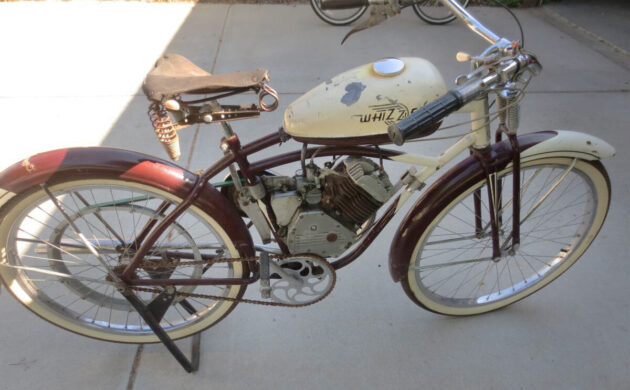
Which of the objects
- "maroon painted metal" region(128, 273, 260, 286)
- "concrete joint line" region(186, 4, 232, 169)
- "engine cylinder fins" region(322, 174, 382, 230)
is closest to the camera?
"engine cylinder fins" region(322, 174, 382, 230)

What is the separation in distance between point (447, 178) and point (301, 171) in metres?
0.48

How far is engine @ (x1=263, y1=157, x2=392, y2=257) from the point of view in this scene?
1.29 m

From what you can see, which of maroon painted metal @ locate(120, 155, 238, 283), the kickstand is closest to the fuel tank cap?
maroon painted metal @ locate(120, 155, 238, 283)

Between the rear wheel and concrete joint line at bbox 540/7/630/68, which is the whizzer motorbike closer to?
the rear wheel

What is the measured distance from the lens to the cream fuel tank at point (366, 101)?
1.10 meters

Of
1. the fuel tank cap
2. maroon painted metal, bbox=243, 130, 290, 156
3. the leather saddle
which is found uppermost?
the fuel tank cap

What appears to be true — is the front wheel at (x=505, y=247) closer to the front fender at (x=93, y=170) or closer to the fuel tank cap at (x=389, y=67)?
the fuel tank cap at (x=389, y=67)

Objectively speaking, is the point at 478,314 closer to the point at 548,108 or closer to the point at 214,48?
the point at 548,108

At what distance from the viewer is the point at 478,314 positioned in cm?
183

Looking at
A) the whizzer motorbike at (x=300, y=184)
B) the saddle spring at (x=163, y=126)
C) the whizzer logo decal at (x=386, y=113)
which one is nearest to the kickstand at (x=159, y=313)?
the whizzer motorbike at (x=300, y=184)

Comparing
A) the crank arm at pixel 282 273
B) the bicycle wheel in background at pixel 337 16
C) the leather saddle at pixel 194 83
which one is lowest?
the crank arm at pixel 282 273

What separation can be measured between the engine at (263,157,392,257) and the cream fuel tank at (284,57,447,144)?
0.15 meters

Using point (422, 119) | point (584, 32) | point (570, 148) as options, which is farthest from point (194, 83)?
point (584, 32)

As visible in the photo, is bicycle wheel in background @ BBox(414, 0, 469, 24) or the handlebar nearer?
the handlebar
